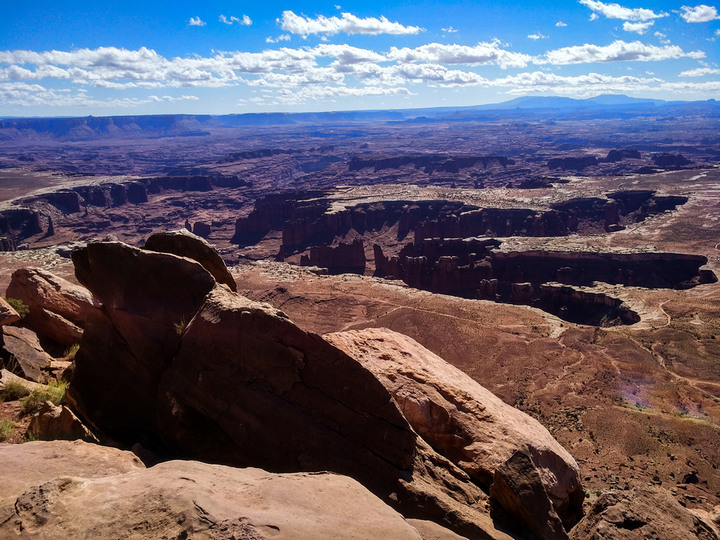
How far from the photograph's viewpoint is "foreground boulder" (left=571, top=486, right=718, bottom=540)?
10109 millimetres

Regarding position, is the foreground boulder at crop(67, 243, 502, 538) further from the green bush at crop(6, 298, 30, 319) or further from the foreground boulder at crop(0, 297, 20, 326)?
the green bush at crop(6, 298, 30, 319)

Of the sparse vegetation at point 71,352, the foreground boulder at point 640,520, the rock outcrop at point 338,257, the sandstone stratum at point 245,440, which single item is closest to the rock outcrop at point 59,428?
the sandstone stratum at point 245,440

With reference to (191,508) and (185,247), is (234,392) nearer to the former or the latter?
(191,508)

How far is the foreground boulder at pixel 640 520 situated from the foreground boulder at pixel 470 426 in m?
1.29

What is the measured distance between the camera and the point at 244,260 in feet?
330

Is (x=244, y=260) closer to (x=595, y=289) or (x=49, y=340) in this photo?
(x=595, y=289)

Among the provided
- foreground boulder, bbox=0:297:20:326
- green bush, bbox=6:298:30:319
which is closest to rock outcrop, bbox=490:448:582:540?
foreground boulder, bbox=0:297:20:326

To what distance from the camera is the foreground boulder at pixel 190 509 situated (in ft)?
20.0

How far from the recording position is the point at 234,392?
422 inches

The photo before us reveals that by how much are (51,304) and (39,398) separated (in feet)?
27.4

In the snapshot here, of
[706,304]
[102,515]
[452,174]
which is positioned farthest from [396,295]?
[452,174]

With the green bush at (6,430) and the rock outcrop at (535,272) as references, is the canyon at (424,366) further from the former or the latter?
the green bush at (6,430)

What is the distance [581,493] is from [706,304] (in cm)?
4637

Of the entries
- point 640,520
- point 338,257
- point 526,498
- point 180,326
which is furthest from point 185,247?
point 338,257
